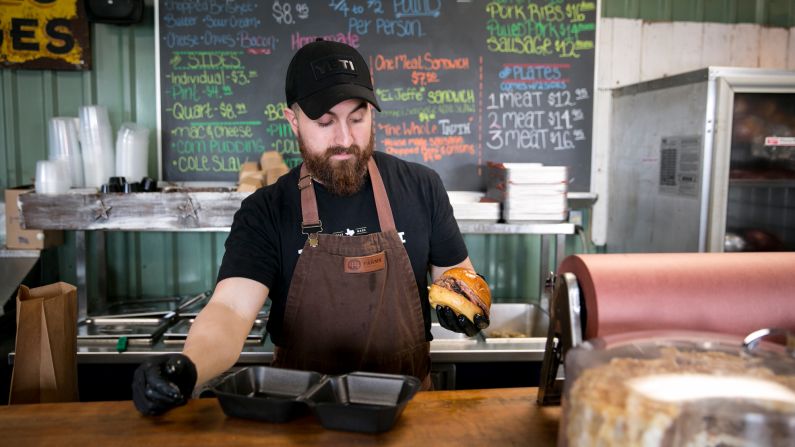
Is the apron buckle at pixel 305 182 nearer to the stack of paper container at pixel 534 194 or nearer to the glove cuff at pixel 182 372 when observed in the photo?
the glove cuff at pixel 182 372

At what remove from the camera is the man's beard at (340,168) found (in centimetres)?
197

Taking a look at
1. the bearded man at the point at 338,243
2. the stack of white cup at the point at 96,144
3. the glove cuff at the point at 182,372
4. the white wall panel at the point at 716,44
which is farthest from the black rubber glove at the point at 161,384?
the white wall panel at the point at 716,44

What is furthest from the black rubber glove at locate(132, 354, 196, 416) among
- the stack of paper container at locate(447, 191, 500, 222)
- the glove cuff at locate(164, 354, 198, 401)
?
the stack of paper container at locate(447, 191, 500, 222)

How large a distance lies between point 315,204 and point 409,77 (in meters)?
1.60

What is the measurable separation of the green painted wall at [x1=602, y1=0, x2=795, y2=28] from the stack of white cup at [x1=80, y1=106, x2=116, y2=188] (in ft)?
9.07

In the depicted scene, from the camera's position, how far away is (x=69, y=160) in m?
3.12

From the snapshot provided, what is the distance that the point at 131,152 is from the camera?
313cm

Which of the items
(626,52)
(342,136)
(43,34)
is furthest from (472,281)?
(43,34)

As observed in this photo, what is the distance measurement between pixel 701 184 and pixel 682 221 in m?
0.23

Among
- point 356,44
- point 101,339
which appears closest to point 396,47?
point 356,44

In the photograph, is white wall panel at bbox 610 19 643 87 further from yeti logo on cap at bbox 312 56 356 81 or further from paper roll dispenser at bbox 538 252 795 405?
paper roll dispenser at bbox 538 252 795 405

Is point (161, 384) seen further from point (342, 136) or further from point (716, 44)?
point (716, 44)

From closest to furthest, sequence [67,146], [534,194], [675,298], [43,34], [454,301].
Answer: [675,298], [454,301], [534,194], [67,146], [43,34]

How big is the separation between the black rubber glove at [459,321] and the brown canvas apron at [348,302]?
1.25 ft
